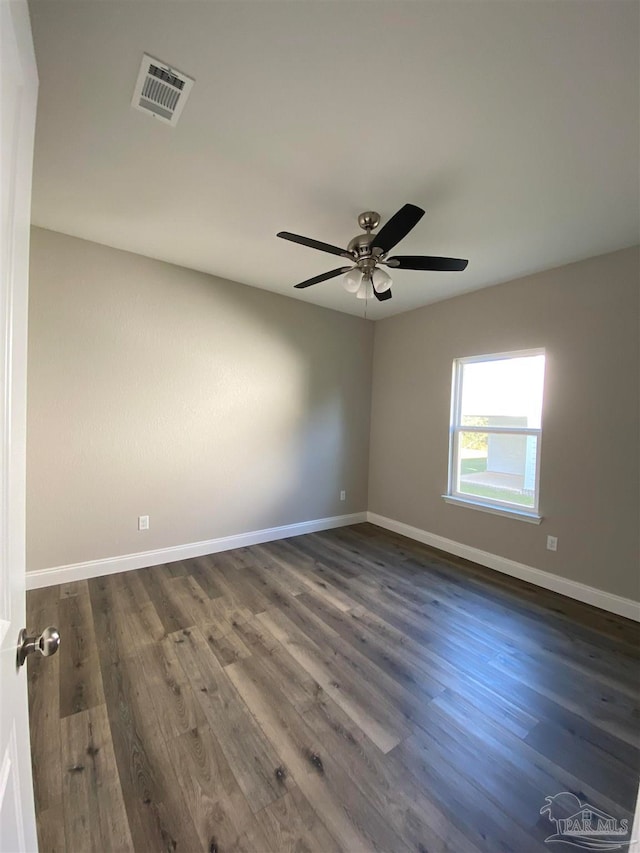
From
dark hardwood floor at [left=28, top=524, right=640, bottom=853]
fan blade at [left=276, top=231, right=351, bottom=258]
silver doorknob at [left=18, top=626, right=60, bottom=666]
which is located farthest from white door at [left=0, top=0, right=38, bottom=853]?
fan blade at [left=276, top=231, right=351, bottom=258]

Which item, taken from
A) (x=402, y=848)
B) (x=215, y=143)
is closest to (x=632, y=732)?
(x=402, y=848)

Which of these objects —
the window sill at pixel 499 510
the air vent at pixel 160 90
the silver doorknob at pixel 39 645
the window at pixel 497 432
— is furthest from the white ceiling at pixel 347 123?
the window sill at pixel 499 510

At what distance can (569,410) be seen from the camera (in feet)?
9.07

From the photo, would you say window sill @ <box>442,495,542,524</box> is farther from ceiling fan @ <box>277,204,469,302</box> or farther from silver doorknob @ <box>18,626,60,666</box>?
silver doorknob @ <box>18,626,60,666</box>

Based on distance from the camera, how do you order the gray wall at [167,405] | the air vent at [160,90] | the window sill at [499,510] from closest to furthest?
the air vent at [160,90] → the gray wall at [167,405] → the window sill at [499,510]

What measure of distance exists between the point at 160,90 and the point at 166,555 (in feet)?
10.3

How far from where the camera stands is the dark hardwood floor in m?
1.17

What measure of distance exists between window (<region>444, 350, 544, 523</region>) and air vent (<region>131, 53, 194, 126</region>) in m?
2.95

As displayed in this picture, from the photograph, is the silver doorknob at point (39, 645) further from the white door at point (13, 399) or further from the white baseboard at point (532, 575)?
the white baseboard at point (532, 575)

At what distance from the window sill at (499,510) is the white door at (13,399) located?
328 centimetres

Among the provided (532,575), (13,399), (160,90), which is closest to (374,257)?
(160,90)

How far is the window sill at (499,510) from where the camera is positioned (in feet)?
9.71

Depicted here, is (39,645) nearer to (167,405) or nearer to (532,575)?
(167,405)

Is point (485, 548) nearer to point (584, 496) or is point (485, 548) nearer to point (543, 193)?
point (584, 496)
